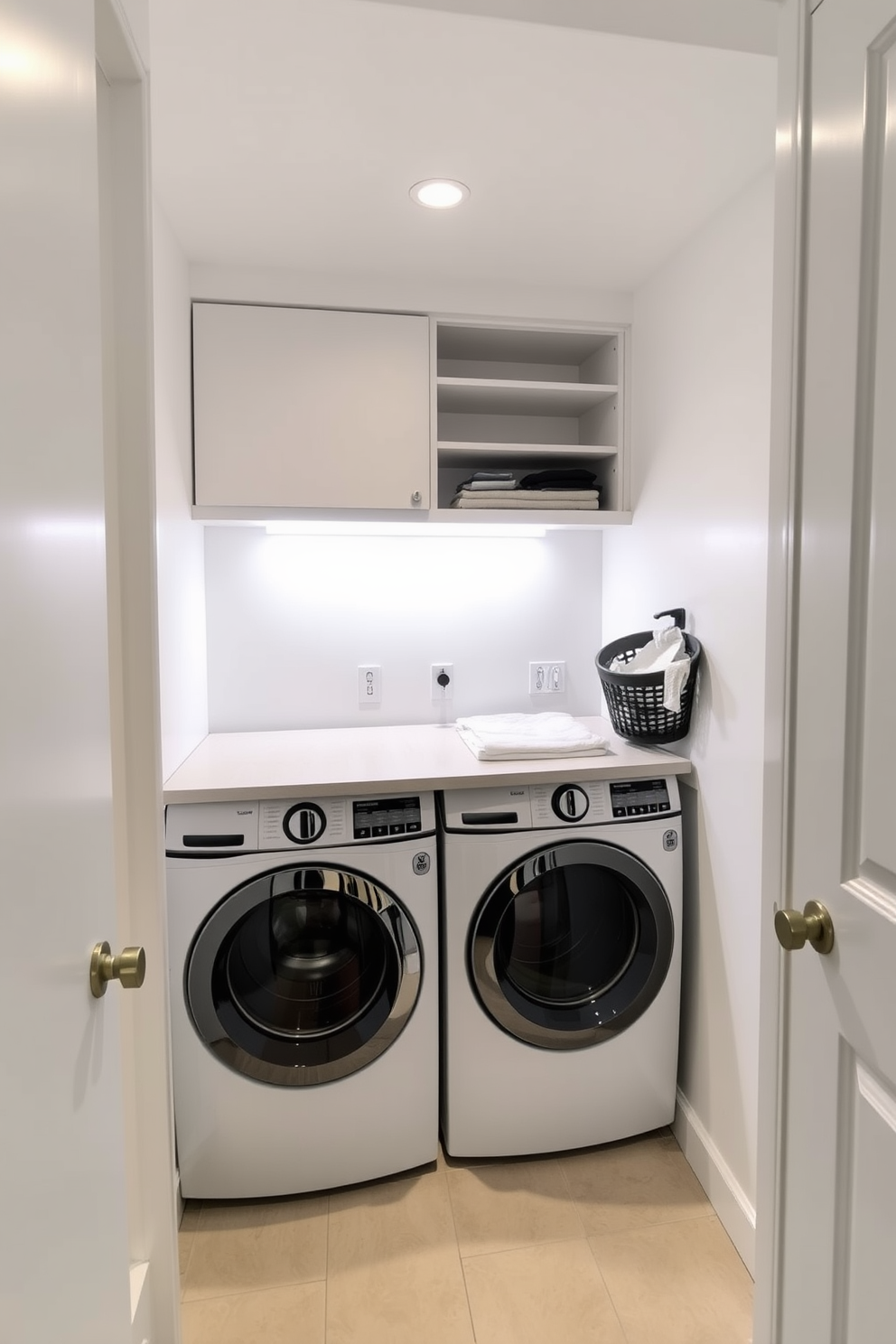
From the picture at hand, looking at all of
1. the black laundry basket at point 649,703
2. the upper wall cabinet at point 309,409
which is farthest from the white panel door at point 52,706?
the black laundry basket at point 649,703

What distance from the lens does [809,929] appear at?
35.4 inches

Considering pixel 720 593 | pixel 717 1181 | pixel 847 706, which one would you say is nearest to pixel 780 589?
pixel 847 706

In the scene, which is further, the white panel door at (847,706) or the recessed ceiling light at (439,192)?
the recessed ceiling light at (439,192)

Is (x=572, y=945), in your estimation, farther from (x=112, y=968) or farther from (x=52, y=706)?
(x=52, y=706)

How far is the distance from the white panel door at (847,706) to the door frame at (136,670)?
91 centimetres

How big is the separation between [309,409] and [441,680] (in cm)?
92

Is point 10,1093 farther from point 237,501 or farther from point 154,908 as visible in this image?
point 237,501

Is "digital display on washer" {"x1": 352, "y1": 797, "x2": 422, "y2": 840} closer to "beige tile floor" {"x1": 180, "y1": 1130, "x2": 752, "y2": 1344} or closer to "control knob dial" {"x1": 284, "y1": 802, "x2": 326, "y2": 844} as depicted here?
"control knob dial" {"x1": 284, "y1": 802, "x2": 326, "y2": 844}

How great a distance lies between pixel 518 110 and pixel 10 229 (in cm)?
115

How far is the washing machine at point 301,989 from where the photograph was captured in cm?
162

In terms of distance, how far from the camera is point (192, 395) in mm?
1961

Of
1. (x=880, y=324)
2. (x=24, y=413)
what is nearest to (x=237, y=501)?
(x=24, y=413)

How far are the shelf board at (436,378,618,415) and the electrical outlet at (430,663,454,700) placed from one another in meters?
0.83

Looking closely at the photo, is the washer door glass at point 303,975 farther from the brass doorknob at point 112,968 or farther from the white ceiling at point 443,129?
the white ceiling at point 443,129
